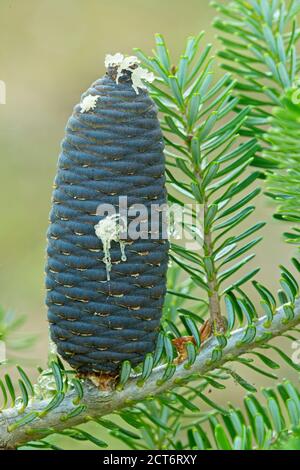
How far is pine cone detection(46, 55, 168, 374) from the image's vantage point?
35 centimetres

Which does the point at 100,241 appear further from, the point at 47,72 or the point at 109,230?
the point at 47,72

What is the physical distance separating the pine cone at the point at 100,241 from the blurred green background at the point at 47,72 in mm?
1301

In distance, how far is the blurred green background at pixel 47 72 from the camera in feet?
5.73

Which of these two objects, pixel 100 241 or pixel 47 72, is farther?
pixel 47 72

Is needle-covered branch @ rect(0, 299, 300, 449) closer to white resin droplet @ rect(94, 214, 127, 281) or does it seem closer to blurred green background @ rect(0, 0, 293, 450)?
white resin droplet @ rect(94, 214, 127, 281)

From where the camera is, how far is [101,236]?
1.14 ft

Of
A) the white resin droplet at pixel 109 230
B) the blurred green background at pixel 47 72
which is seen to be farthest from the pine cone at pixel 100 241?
the blurred green background at pixel 47 72

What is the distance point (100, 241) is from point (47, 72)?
194 cm

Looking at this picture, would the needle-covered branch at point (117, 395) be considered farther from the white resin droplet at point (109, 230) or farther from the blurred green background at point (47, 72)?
the blurred green background at point (47, 72)

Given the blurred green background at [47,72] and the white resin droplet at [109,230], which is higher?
the blurred green background at [47,72]

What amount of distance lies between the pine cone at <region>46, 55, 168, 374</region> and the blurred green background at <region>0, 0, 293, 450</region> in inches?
51.2

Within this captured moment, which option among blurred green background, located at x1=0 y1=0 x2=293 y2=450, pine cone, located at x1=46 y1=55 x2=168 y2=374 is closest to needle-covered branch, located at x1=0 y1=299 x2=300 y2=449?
pine cone, located at x1=46 y1=55 x2=168 y2=374

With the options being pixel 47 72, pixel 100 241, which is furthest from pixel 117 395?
pixel 47 72

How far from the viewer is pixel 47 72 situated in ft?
7.26
